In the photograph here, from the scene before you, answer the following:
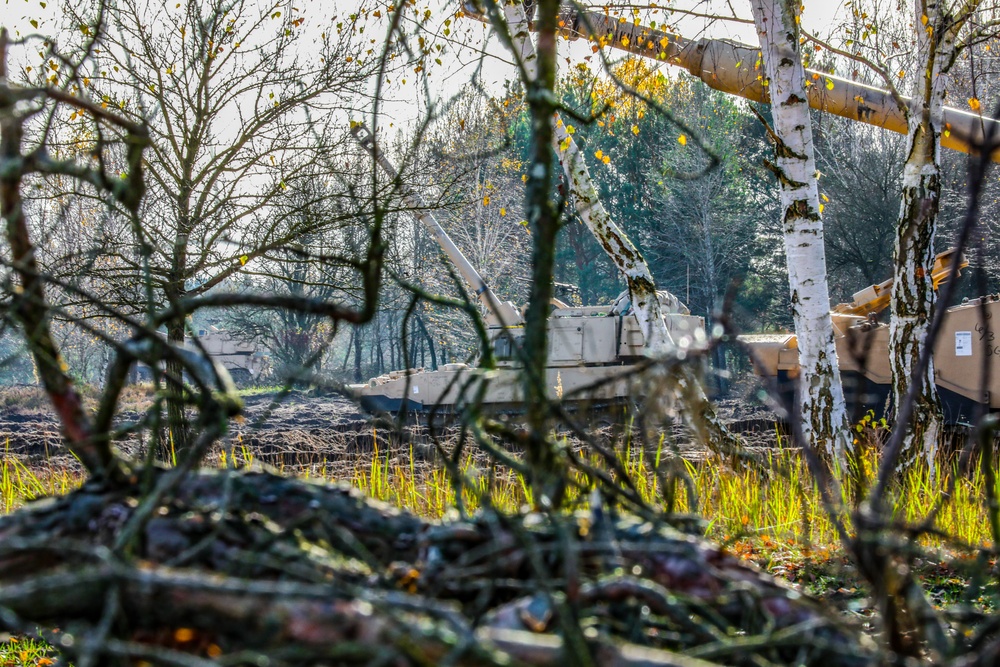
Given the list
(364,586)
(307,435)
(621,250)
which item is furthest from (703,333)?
(307,435)

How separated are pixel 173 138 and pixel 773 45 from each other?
4794mm

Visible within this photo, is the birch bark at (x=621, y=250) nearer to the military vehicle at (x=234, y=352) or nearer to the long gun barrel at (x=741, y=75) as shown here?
the long gun barrel at (x=741, y=75)

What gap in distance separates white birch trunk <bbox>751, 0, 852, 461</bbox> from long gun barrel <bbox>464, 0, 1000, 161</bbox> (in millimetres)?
678

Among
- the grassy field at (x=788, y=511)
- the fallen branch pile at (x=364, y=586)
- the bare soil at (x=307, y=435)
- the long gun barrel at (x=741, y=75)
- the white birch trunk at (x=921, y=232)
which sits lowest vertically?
the bare soil at (x=307, y=435)

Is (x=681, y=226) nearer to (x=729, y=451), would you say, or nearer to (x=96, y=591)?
(x=729, y=451)

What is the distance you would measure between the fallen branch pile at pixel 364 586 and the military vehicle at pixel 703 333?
33cm

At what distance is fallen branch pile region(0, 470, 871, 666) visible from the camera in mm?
918

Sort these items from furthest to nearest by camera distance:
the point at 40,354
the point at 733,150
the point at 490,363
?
the point at 733,150 < the point at 490,363 < the point at 40,354

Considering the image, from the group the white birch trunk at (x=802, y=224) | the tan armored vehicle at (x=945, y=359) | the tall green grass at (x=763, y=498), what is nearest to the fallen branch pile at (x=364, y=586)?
the tall green grass at (x=763, y=498)

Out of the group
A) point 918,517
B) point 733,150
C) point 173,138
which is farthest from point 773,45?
point 733,150

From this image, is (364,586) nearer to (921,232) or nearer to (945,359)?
(921,232)

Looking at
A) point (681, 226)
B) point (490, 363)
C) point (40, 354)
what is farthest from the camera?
point (681, 226)

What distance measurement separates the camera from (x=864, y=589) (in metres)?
3.14

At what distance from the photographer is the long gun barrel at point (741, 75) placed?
235 inches
